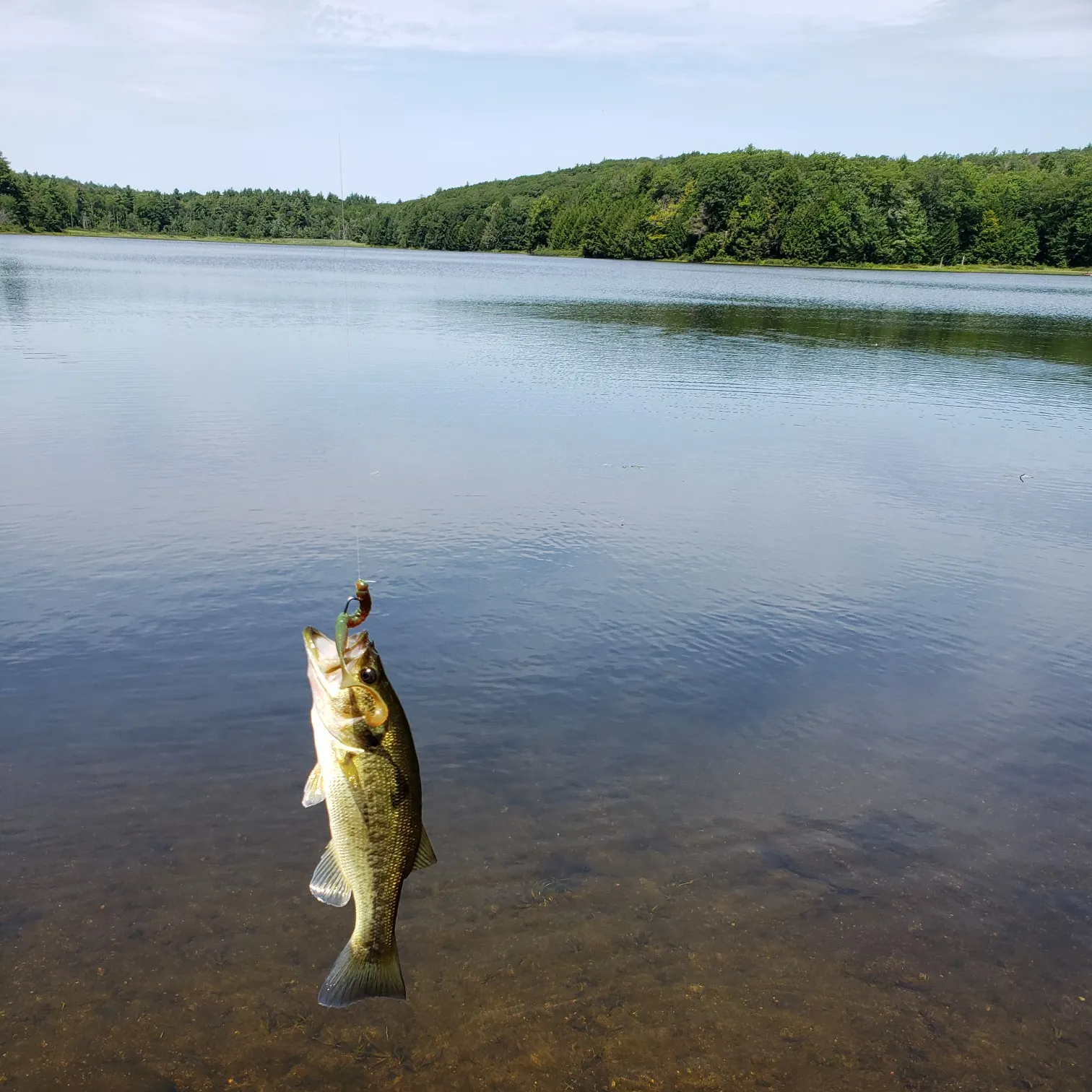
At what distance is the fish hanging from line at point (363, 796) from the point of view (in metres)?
4.86

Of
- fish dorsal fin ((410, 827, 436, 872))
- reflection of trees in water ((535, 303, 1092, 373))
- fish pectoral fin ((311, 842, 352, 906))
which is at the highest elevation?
reflection of trees in water ((535, 303, 1092, 373))

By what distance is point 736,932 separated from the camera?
8719mm

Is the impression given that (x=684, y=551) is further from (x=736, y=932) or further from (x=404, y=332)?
(x=404, y=332)

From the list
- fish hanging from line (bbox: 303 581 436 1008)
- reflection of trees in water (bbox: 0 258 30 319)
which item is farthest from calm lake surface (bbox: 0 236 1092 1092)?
reflection of trees in water (bbox: 0 258 30 319)

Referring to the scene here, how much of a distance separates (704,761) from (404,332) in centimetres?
4480

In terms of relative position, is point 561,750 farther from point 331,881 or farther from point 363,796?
point 363,796

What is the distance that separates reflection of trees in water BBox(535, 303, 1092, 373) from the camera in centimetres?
5634

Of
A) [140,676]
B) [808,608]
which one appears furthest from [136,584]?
[808,608]

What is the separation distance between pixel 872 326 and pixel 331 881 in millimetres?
68951

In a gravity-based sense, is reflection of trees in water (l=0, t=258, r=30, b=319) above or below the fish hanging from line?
above

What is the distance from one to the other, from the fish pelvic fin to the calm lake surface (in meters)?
2.19

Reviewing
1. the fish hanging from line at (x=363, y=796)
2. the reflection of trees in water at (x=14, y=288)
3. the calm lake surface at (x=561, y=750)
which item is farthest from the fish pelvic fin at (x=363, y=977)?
the reflection of trees in water at (x=14, y=288)

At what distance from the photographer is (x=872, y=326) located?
67.4m

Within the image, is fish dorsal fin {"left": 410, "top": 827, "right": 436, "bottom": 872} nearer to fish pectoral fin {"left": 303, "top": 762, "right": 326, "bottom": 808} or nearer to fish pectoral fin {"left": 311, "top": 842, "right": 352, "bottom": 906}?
fish pectoral fin {"left": 311, "top": 842, "right": 352, "bottom": 906}
